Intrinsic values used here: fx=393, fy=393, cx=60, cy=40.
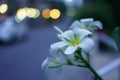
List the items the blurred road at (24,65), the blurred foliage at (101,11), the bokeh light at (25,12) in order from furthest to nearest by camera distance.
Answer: the blurred foliage at (101,11) < the bokeh light at (25,12) < the blurred road at (24,65)

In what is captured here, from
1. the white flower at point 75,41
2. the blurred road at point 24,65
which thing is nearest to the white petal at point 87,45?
the white flower at point 75,41

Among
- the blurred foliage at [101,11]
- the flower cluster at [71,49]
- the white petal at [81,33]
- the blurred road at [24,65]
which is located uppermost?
the white petal at [81,33]

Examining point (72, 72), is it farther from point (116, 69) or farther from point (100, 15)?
point (100, 15)

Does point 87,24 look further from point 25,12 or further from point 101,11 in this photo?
point 101,11

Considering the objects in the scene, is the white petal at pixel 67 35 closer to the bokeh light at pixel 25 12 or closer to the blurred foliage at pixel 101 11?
the bokeh light at pixel 25 12

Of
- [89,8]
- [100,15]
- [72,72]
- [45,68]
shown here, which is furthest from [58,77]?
[89,8]

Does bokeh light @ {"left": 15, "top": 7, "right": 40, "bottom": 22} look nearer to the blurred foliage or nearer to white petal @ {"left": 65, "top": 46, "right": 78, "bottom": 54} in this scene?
white petal @ {"left": 65, "top": 46, "right": 78, "bottom": 54}
